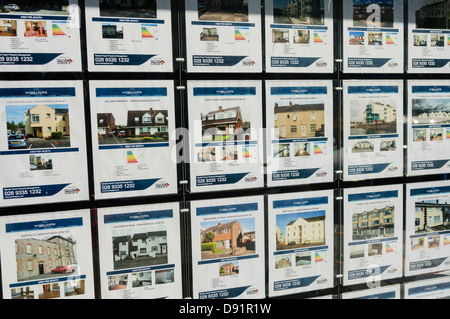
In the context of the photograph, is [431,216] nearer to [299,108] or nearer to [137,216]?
[299,108]

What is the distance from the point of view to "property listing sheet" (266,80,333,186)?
314 centimetres

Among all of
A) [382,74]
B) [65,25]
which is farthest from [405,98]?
[65,25]

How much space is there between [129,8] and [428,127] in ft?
8.54

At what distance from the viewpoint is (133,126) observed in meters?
2.90

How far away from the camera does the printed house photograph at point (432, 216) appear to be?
3.52m

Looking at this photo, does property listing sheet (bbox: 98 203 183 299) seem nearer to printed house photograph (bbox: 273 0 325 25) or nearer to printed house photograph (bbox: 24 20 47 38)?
printed house photograph (bbox: 24 20 47 38)

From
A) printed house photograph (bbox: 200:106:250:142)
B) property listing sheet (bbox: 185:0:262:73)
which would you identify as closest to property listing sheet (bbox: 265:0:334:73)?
property listing sheet (bbox: 185:0:262:73)

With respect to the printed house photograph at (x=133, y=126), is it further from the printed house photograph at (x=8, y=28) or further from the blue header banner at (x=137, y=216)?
the printed house photograph at (x=8, y=28)

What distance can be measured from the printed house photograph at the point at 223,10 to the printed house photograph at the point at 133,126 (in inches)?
30.3

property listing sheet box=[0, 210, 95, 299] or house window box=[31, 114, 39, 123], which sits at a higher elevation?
house window box=[31, 114, 39, 123]

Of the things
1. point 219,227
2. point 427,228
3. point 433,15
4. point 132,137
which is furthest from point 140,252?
point 433,15

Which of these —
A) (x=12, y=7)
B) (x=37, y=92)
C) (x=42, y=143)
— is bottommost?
(x=42, y=143)

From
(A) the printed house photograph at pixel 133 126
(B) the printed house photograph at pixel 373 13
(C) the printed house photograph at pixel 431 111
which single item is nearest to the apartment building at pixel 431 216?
(C) the printed house photograph at pixel 431 111

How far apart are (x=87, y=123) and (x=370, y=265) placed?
2538 millimetres
